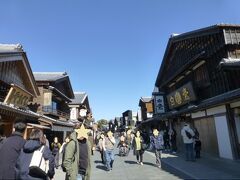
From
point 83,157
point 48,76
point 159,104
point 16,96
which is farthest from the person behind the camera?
point 48,76

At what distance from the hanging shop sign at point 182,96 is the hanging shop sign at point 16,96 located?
11307 mm

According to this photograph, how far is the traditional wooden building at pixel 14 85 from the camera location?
13.4m

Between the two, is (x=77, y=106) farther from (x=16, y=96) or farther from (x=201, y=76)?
Result: (x=201, y=76)

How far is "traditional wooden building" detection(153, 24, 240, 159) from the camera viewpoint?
42.2 feet

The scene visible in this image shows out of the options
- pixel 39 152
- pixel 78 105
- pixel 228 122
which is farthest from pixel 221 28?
pixel 78 105

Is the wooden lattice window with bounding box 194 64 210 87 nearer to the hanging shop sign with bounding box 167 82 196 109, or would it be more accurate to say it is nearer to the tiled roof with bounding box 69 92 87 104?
the hanging shop sign with bounding box 167 82 196 109

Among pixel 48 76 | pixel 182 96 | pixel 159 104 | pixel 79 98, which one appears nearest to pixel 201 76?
pixel 182 96

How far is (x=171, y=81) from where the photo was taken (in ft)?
76.7

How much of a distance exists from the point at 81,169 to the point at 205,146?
11.8 m

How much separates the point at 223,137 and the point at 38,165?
11.7m

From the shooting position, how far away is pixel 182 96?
19969 millimetres

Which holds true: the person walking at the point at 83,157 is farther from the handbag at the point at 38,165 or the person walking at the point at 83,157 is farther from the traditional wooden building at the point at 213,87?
the traditional wooden building at the point at 213,87

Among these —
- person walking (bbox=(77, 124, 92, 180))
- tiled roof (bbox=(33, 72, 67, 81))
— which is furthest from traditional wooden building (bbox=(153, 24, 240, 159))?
tiled roof (bbox=(33, 72, 67, 81))

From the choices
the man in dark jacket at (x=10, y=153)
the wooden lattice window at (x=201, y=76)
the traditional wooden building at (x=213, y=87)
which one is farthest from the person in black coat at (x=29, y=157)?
the wooden lattice window at (x=201, y=76)
